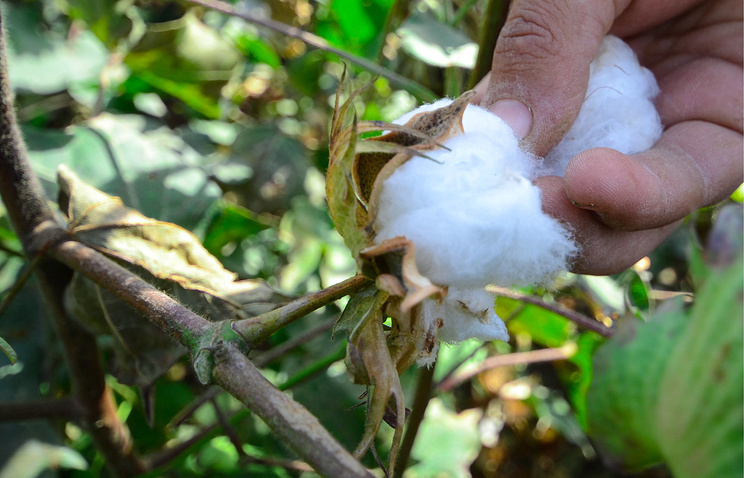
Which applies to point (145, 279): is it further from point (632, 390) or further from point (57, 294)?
point (632, 390)

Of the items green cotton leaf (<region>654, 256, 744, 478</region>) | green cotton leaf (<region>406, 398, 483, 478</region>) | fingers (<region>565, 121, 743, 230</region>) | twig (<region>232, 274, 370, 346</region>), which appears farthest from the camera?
green cotton leaf (<region>406, 398, 483, 478</region>)

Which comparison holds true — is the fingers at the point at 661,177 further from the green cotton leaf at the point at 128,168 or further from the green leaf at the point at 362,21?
the green leaf at the point at 362,21

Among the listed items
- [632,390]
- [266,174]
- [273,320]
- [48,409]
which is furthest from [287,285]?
[632,390]

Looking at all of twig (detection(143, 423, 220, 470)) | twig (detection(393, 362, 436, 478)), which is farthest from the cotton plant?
twig (detection(143, 423, 220, 470))

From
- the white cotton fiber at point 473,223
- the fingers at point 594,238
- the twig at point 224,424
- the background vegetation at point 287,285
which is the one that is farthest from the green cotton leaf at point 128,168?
the fingers at point 594,238

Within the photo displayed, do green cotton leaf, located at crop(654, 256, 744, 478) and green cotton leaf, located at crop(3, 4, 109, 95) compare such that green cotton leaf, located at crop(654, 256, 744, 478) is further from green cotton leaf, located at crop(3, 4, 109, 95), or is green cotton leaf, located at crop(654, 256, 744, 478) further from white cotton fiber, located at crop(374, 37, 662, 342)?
green cotton leaf, located at crop(3, 4, 109, 95)

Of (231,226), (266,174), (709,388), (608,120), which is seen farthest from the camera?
(266,174)
